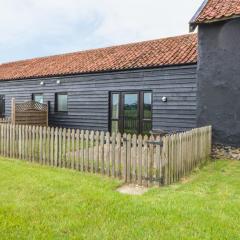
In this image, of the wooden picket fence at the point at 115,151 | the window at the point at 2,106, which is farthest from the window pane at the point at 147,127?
the window at the point at 2,106

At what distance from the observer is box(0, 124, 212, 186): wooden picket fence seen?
8539mm

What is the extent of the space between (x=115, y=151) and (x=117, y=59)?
10.0 m

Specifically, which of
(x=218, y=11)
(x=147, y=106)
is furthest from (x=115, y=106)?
(x=218, y=11)

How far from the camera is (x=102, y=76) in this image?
18.1 metres

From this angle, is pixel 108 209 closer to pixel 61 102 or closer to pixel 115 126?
pixel 115 126

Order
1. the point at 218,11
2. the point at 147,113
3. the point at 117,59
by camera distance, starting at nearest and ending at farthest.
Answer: the point at 218,11
the point at 147,113
the point at 117,59

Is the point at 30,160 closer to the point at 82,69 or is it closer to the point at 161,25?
the point at 82,69

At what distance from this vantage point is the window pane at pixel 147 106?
645 inches

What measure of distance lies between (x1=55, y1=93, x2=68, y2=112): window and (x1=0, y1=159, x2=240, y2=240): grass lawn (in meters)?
11.5

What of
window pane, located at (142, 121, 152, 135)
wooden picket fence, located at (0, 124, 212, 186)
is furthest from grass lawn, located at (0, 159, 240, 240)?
window pane, located at (142, 121, 152, 135)

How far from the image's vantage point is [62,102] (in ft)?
68.0

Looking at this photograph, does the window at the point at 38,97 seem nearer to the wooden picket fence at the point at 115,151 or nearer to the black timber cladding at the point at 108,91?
the black timber cladding at the point at 108,91

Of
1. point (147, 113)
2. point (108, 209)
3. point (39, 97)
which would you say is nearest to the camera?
point (108, 209)

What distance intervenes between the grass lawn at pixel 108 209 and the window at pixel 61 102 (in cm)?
1147
